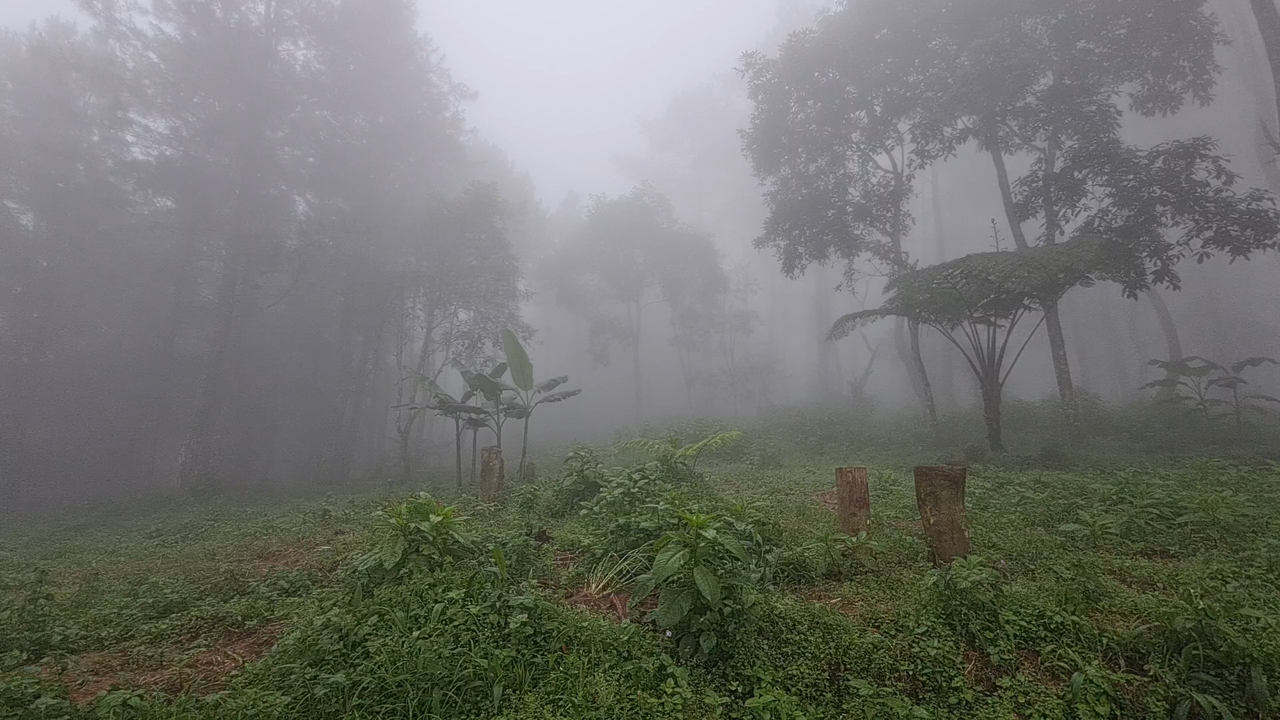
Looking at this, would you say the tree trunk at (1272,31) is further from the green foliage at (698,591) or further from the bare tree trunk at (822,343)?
the bare tree trunk at (822,343)

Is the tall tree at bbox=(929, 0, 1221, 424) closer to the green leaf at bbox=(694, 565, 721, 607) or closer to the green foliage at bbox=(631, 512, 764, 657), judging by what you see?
the green foliage at bbox=(631, 512, 764, 657)

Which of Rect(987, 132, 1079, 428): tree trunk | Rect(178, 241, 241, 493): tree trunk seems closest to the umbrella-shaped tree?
Rect(987, 132, 1079, 428): tree trunk

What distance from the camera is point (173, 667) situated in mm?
2910

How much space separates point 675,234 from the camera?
95.0 feet

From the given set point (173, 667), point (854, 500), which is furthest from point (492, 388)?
point (854, 500)

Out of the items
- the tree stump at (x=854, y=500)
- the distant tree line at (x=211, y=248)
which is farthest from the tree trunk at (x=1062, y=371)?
the distant tree line at (x=211, y=248)

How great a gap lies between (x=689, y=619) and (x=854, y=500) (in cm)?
190

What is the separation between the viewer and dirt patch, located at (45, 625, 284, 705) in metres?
2.70

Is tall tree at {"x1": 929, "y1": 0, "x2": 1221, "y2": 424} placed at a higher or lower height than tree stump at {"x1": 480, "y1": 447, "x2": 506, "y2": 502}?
higher

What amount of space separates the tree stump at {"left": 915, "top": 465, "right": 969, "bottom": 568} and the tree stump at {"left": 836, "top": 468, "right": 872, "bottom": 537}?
0.48m

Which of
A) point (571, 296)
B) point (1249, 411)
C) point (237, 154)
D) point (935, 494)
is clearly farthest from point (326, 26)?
point (1249, 411)

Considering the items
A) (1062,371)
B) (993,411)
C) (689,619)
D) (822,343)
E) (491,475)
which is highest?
(822,343)

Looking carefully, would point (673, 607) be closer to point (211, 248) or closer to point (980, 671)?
point (980, 671)

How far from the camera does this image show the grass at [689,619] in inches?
93.5
